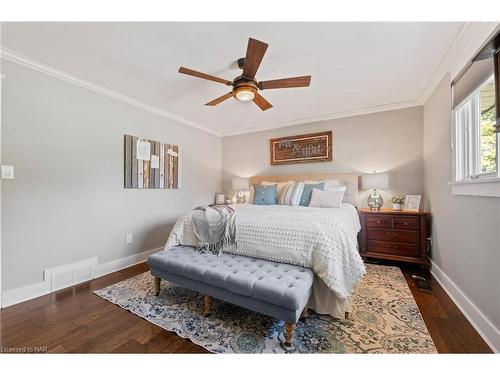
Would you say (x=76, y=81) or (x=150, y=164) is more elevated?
(x=76, y=81)

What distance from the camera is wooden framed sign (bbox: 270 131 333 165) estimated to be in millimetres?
3783

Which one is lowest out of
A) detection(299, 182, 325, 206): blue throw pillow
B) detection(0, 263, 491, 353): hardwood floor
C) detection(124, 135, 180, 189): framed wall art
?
detection(0, 263, 491, 353): hardwood floor

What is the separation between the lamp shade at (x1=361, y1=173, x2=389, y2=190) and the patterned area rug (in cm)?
143

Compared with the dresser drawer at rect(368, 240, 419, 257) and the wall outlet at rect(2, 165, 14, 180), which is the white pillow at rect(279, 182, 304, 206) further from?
the wall outlet at rect(2, 165, 14, 180)

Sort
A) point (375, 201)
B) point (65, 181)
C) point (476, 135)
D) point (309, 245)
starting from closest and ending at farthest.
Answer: point (309, 245)
point (476, 135)
point (65, 181)
point (375, 201)

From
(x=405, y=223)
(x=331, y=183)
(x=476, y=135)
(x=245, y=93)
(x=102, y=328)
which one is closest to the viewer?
(x=102, y=328)

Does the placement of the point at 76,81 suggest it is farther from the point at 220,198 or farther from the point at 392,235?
the point at 392,235

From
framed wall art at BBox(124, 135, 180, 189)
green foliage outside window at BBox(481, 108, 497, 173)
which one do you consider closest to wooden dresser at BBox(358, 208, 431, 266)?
green foliage outside window at BBox(481, 108, 497, 173)

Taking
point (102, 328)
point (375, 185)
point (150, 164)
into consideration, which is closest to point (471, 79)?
point (375, 185)

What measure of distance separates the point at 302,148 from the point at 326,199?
1.36 metres

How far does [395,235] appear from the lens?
111 inches

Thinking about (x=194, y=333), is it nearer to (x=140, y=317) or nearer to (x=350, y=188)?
(x=140, y=317)

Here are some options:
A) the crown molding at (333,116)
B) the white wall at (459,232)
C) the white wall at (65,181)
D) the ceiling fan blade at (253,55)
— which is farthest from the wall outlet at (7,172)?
the white wall at (459,232)
